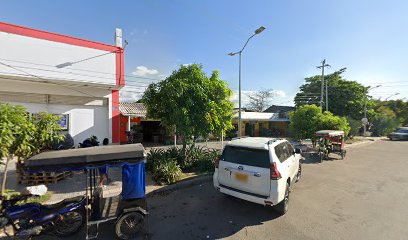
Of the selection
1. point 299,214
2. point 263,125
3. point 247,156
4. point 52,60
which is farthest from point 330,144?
point 263,125

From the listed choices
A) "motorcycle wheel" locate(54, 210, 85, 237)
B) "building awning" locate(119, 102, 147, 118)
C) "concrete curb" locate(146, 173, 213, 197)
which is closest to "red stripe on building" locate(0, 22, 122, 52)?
"building awning" locate(119, 102, 147, 118)

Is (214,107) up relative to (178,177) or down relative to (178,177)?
up

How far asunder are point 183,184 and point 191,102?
2.87 m

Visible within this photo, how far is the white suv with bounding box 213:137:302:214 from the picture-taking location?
4.31m

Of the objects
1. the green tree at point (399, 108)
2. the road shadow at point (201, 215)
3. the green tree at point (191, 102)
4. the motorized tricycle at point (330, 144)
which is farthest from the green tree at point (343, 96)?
the road shadow at point (201, 215)

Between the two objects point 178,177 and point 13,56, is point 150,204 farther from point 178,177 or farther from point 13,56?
point 13,56

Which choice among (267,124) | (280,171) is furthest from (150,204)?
(267,124)

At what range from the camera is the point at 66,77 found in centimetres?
1038

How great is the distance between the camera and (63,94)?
36.3 ft

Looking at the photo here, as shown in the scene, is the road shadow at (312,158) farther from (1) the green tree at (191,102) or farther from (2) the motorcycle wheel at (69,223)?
(2) the motorcycle wheel at (69,223)

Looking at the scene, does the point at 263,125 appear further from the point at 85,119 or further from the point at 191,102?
the point at 191,102

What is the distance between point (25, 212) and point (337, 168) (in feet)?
36.9

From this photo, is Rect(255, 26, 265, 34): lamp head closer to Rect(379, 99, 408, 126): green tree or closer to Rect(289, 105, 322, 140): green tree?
Rect(289, 105, 322, 140): green tree

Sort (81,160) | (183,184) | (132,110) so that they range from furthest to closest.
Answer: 1. (132,110)
2. (183,184)
3. (81,160)
